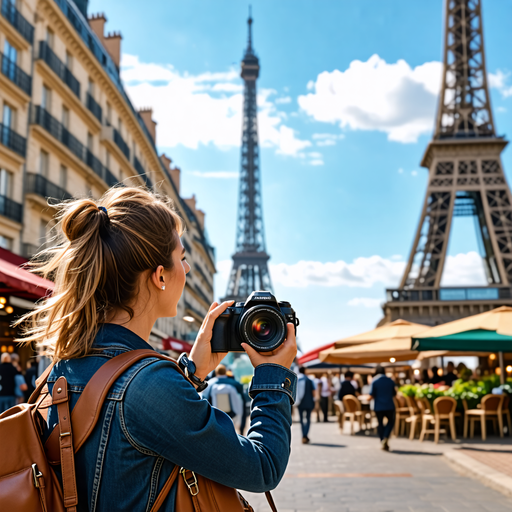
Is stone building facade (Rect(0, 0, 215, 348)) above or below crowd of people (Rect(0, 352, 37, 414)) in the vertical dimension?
above

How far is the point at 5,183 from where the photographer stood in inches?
800

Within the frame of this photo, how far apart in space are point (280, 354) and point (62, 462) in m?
0.55

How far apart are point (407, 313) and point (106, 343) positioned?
47.9 m

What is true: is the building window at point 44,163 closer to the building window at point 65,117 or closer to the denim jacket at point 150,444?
the building window at point 65,117

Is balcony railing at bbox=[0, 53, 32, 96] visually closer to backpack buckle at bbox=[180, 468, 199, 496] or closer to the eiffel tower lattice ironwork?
backpack buckle at bbox=[180, 468, 199, 496]

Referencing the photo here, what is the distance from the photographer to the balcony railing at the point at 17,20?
66.9 feet

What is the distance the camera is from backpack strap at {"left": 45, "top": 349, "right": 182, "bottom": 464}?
1.30m

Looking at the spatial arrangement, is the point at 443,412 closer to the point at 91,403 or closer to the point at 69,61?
the point at 91,403

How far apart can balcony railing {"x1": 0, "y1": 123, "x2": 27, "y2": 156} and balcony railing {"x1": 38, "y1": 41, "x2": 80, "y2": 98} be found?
3684 millimetres

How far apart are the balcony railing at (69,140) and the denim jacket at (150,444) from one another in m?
20.8

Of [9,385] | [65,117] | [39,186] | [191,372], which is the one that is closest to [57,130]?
[65,117]

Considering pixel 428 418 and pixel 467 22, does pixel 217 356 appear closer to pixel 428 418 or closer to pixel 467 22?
pixel 428 418

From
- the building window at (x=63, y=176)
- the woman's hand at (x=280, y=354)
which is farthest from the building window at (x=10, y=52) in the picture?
the woman's hand at (x=280, y=354)

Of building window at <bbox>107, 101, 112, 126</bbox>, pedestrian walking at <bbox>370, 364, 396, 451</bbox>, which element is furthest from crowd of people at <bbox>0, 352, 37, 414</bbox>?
building window at <bbox>107, 101, 112, 126</bbox>
